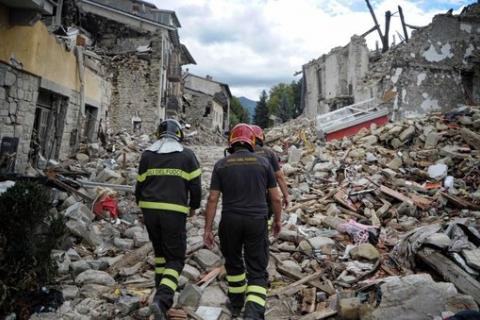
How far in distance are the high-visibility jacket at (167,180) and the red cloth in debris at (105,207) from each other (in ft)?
10.1

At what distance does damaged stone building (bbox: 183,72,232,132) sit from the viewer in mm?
37219

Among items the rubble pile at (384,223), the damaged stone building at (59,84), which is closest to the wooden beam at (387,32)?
the damaged stone building at (59,84)

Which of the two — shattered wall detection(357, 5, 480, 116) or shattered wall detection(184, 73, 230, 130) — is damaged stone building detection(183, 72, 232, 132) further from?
shattered wall detection(357, 5, 480, 116)

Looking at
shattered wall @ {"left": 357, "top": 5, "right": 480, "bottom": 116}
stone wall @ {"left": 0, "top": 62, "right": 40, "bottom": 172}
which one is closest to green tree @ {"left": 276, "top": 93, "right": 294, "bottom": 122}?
shattered wall @ {"left": 357, "top": 5, "right": 480, "bottom": 116}

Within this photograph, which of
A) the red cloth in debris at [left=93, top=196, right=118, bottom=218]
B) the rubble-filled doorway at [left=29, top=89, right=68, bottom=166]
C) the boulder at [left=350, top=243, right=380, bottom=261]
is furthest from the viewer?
the rubble-filled doorway at [left=29, top=89, right=68, bottom=166]

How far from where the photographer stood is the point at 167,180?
12.8 ft

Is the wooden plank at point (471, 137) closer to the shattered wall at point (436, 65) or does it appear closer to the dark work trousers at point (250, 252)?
the shattered wall at point (436, 65)

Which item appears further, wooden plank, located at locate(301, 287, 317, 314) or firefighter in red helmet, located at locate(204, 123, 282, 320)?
wooden plank, located at locate(301, 287, 317, 314)

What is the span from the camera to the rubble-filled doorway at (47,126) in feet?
29.0

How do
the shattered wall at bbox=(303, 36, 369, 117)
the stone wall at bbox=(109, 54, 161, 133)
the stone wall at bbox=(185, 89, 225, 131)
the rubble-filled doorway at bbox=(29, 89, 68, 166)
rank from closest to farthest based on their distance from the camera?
the rubble-filled doorway at bbox=(29, 89, 68, 166) < the stone wall at bbox=(109, 54, 161, 133) < the shattered wall at bbox=(303, 36, 369, 117) < the stone wall at bbox=(185, 89, 225, 131)

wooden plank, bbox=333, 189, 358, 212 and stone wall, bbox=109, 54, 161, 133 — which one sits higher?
stone wall, bbox=109, 54, 161, 133

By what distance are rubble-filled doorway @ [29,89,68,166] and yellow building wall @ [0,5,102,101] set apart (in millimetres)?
466

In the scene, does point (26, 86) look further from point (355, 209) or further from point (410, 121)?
point (410, 121)

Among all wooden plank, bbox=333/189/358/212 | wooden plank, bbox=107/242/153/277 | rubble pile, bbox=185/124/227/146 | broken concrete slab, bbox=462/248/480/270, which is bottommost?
wooden plank, bbox=107/242/153/277
